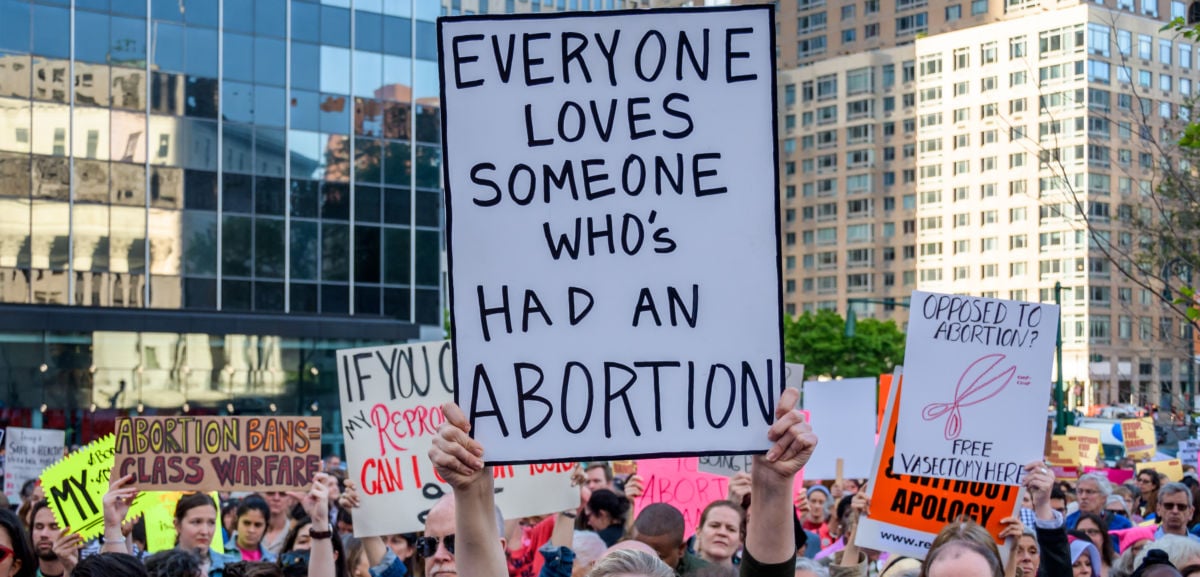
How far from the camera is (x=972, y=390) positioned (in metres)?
7.69

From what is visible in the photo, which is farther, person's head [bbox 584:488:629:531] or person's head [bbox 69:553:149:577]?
person's head [bbox 584:488:629:531]

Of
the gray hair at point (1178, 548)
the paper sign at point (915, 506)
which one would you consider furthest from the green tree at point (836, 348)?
the gray hair at point (1178, 548)

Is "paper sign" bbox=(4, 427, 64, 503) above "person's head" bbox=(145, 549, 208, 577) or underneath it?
underneath

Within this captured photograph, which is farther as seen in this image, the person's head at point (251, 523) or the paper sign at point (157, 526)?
the paper sign at point (157, 526)

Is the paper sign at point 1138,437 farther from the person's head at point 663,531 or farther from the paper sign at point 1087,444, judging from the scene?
the person's head at point 663,531

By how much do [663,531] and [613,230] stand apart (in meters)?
3.28

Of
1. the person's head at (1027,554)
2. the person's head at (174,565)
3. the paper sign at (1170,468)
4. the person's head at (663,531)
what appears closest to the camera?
the person's head at (174,565)

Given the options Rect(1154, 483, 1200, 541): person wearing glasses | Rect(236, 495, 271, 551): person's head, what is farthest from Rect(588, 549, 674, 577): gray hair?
Rect(1154, 483, 1200, 541): person wearing glasses

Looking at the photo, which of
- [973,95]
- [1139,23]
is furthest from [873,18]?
[1139,23]

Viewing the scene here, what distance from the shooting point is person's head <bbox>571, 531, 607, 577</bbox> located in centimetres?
747

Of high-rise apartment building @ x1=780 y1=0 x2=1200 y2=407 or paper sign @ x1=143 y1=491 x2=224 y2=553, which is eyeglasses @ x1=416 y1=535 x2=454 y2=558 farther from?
high-rise apartment building @ x1=780 y1=0 x2=1200 y2=407

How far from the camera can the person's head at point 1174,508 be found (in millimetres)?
9438

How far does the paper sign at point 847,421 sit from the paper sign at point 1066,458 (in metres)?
6.71

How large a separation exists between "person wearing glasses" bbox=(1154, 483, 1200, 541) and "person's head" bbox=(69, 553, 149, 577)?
21.4 ft
